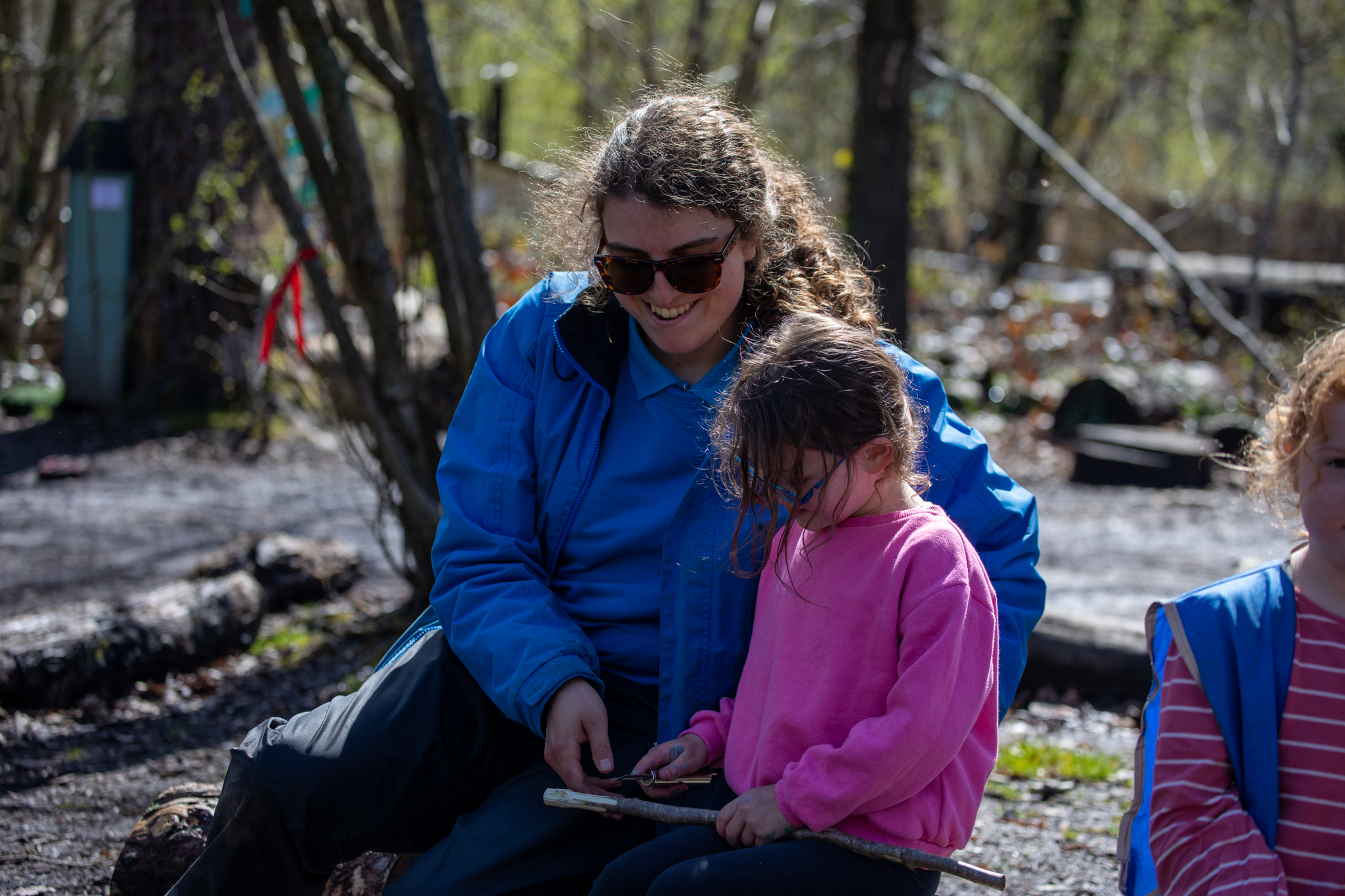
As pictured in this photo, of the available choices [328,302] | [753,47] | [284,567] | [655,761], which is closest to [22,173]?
[753,47]

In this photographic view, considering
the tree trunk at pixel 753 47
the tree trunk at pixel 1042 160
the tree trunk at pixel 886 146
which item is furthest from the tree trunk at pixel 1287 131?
the tree trunk at pixel 1042 160

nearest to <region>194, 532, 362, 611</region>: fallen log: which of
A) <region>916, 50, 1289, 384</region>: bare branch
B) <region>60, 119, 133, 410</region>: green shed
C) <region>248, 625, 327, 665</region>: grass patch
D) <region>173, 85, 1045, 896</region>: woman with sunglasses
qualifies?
<region>248, 625, 327, 665</region>: grass patch

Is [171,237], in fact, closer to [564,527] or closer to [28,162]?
[28,162]

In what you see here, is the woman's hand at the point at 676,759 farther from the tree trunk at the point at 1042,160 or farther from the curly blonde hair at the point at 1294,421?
the tree trunk at the point at 1042,160

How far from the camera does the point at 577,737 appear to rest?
1876mm

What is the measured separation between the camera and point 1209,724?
1545 mm

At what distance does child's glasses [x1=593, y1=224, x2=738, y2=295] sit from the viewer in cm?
204

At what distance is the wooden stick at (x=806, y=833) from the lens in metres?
1.55

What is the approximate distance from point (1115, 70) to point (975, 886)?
13.4 m

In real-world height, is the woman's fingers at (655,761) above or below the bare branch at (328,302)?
below

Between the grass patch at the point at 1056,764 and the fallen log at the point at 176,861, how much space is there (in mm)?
Answer: 1867

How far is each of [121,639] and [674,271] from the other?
8.70 feet

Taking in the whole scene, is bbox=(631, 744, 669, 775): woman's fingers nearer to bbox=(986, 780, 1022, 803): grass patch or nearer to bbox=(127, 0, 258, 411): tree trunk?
bbox=(986, 780, 1022, 803): grass patch

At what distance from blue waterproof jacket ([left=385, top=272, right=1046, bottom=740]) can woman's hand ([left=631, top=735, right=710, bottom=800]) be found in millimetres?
82
